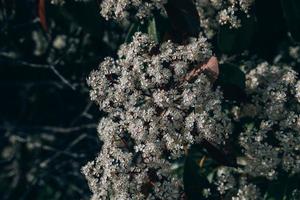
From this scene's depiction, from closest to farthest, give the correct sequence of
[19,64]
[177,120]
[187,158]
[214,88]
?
[177,120]
[214,88]
[187,158]
[19,64]

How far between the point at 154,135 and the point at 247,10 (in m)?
0.71

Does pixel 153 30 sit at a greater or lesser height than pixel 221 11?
lesser

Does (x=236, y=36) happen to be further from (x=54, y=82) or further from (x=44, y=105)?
(x=44, y=105)

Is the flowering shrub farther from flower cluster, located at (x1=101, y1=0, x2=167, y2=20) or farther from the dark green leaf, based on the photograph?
the dark green leaf

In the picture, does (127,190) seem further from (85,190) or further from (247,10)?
(85,190)

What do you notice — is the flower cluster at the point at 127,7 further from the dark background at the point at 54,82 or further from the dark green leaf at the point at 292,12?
the dark green leaf at the point at 292,12

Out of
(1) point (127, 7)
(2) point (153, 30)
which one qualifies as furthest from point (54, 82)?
(1) point (127, 7)

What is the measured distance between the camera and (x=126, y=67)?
8.54ft

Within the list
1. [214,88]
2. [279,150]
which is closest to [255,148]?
[279,150]

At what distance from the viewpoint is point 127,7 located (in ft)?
8.86

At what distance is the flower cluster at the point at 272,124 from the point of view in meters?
2.66

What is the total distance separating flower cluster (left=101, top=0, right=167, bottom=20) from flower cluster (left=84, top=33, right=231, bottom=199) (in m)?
0.15

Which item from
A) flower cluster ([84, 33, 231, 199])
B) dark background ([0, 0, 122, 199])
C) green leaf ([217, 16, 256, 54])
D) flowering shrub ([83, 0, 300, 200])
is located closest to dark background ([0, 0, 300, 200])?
dark background ([0, 0, 122, 199])

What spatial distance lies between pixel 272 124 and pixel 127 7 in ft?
2.49
